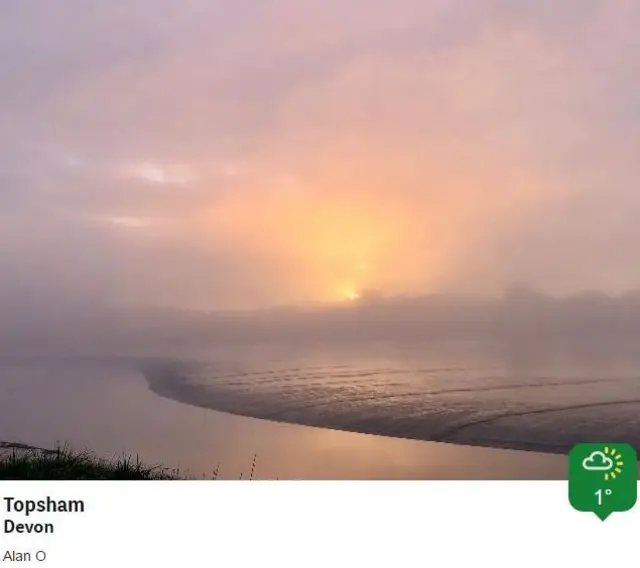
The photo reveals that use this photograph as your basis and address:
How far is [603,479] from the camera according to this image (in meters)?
2.33

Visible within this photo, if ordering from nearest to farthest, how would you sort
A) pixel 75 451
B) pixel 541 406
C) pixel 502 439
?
pixel 75 451 < pixel 502 439 < pixel 541 406

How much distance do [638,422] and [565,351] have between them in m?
1.46

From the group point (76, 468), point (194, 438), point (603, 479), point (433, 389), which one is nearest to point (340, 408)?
point (433, 389)

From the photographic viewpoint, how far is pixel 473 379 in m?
6.77

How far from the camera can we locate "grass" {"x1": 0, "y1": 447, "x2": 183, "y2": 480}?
2740 millimetres

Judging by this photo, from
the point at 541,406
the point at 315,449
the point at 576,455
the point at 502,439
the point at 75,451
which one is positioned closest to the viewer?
the point at 576,455

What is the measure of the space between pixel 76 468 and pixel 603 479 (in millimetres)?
2308

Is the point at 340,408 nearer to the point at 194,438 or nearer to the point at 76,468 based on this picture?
the point at 194,438

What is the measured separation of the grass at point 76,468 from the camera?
274cm
